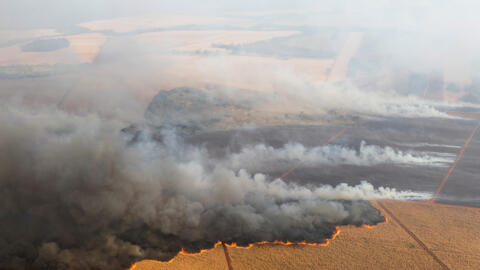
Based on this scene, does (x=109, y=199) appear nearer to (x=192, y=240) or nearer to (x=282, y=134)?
(x=192, y=240)

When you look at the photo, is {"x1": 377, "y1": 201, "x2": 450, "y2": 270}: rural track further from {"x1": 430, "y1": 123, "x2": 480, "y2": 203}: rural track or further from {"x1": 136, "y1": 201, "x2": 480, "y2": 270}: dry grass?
{"x1": 430, "y1": 123, "x2": 480, "y2": 203}: rural track

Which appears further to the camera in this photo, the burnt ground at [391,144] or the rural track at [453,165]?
the burnt ground at [391,144]

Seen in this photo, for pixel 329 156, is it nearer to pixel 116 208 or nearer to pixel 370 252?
pixel 370 252

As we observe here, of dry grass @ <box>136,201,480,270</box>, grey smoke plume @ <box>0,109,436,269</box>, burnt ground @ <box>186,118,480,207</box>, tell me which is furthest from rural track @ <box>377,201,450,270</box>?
burnt ground @ <box>186,118,480,207</box>

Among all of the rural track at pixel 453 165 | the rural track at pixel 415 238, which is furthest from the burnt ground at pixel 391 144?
the rural track at pixel 415 238

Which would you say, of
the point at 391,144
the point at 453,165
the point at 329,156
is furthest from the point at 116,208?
the point at 453,165

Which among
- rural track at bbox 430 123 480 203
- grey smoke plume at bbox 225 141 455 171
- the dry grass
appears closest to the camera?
the dry grass

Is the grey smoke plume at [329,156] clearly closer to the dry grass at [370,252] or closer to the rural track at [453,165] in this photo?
the rural track at [453,165]
